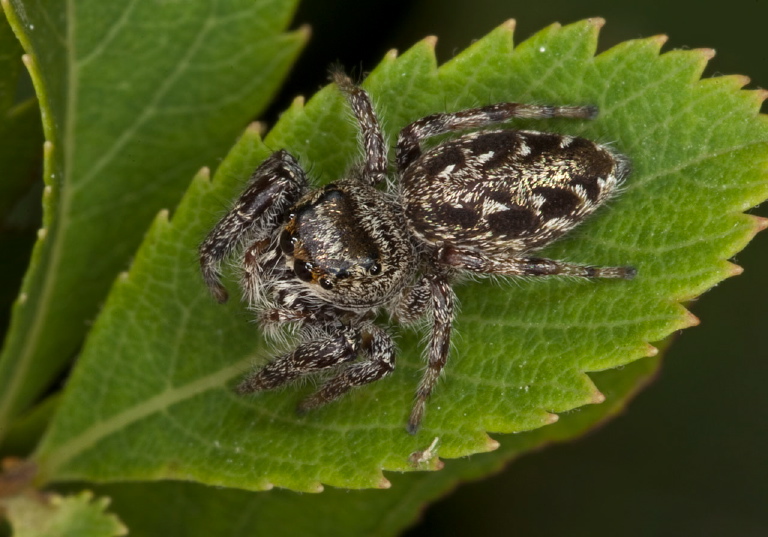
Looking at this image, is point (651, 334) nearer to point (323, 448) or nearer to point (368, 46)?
point (323, 448)

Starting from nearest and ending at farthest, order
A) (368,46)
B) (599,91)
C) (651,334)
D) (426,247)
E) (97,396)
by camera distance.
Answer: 1. (651,334)
2. (599,91)
3. (97,396)
4. (426,247)
5. (368,46)

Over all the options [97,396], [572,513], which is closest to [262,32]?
[97,396]

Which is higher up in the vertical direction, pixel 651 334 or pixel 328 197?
pixel 328 197

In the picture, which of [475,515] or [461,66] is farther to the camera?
[475,515]

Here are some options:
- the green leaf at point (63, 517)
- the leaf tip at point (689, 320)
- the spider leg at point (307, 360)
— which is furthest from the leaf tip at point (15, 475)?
the leaf tip at point (689, 320)

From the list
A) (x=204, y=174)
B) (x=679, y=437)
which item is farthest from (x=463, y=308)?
(x=679, y=437)

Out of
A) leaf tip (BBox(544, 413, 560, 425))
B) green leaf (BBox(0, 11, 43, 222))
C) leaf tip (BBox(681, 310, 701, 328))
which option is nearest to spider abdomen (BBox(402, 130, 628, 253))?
leaf tip (BBox(681, 310, 701, 328))

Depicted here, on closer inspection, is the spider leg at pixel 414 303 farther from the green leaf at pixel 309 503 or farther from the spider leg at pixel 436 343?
the green leaf at pixel 309 503
